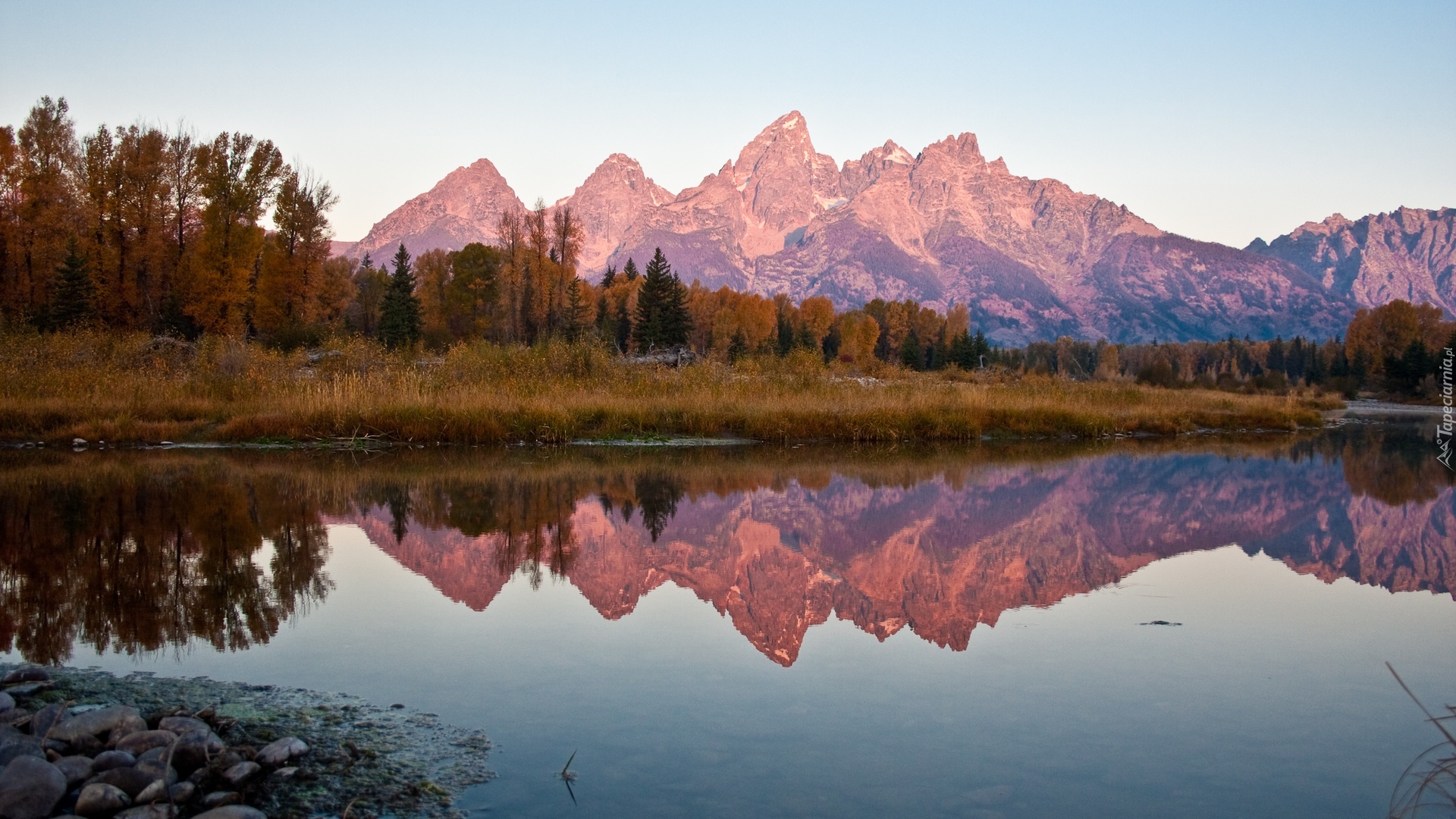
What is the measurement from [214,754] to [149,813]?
1.36ft

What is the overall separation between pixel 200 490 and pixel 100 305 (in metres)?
25.2

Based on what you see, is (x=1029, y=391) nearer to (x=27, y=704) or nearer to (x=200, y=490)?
(x=200, y=490)

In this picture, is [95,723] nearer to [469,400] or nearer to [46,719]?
[46,719]

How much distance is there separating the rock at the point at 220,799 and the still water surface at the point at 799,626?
2.38 ft

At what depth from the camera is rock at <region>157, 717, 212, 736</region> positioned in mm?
3289

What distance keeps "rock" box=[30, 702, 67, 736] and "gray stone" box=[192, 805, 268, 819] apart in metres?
0.88

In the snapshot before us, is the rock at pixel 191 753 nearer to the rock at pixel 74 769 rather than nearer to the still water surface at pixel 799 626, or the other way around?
the rock at pixel 74 769

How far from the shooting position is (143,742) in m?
3.19

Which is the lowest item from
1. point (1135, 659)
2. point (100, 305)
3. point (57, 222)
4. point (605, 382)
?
point (1135, 659)

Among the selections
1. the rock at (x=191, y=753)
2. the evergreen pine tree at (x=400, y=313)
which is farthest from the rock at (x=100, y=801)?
the evergreen pine tree at (x=400, y=313)

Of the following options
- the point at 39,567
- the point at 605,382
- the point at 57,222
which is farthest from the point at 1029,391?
the point at 57,222

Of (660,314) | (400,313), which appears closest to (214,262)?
(400,313)

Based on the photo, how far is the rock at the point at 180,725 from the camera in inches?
129

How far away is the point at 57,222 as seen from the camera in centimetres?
3064
